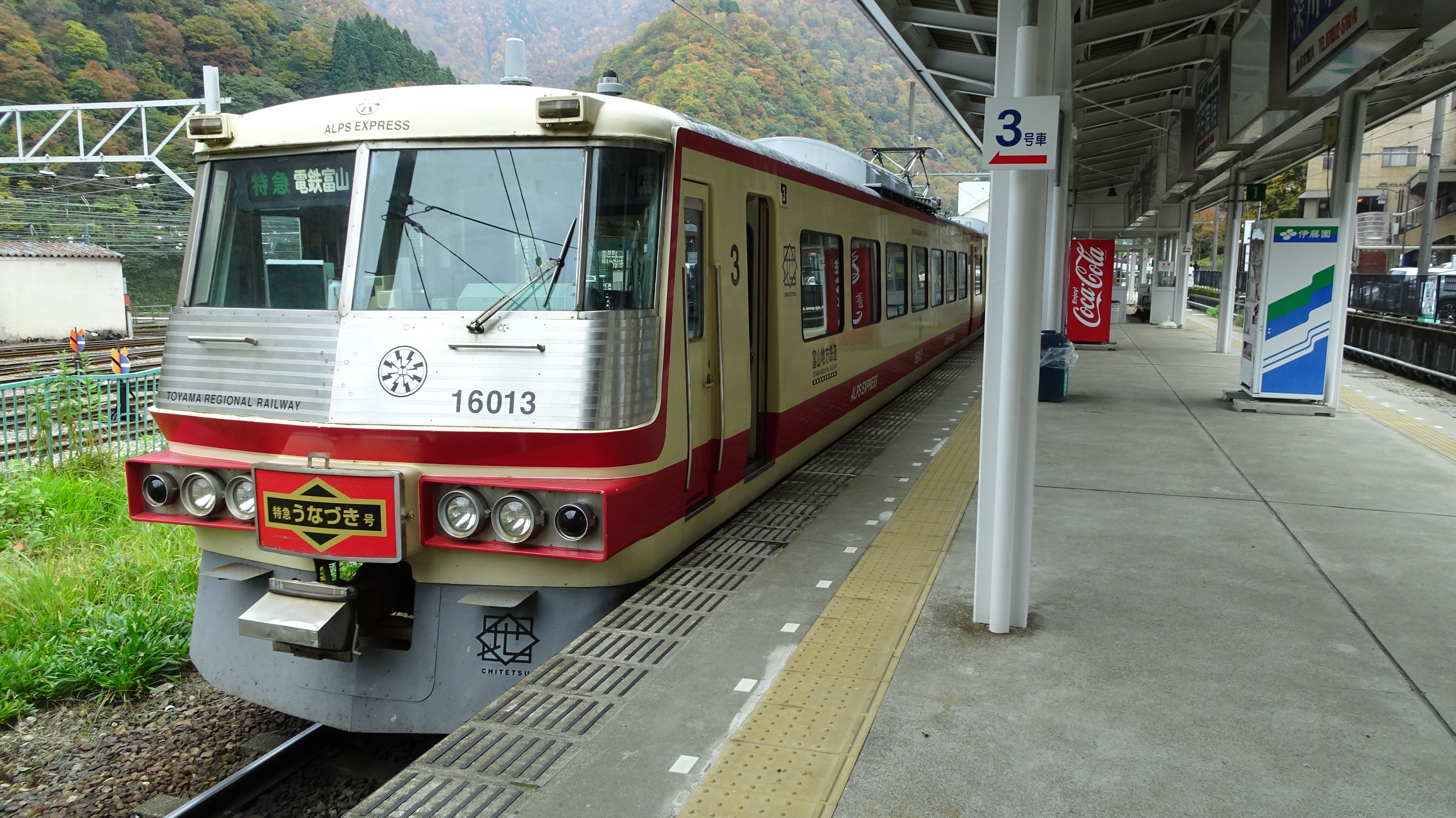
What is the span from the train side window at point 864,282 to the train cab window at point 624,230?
173 inches

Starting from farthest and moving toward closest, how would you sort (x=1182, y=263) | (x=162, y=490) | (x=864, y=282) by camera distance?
(x=1182, y=263) < (x=864, y=282) < (x=162, y=490)

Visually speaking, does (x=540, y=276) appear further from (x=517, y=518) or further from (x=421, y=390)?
(x=517, y=518)

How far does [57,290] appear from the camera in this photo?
2680cm

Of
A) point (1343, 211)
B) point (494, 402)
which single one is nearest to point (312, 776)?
point (494, 402)

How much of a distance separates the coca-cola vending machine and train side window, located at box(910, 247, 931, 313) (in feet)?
24.4

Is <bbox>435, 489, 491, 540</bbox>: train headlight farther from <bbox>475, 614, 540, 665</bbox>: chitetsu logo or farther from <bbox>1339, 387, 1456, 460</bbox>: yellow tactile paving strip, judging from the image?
<bbox>1339, 387, 1456, 460</bbox>: yellow tactile paving strip

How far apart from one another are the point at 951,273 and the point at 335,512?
13026 millimetres

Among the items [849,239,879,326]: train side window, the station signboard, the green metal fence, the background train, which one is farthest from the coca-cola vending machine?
the background train

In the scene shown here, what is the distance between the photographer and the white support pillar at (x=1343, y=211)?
33.6 ft

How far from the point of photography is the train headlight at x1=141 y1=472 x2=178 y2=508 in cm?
438

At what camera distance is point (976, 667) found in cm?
401

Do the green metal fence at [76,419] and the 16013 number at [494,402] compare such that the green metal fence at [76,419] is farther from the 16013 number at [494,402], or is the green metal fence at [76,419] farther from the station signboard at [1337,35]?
the station signboard at [1337,35]

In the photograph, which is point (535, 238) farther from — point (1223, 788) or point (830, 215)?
point (830, 215)

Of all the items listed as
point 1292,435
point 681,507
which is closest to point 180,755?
point 681,507
